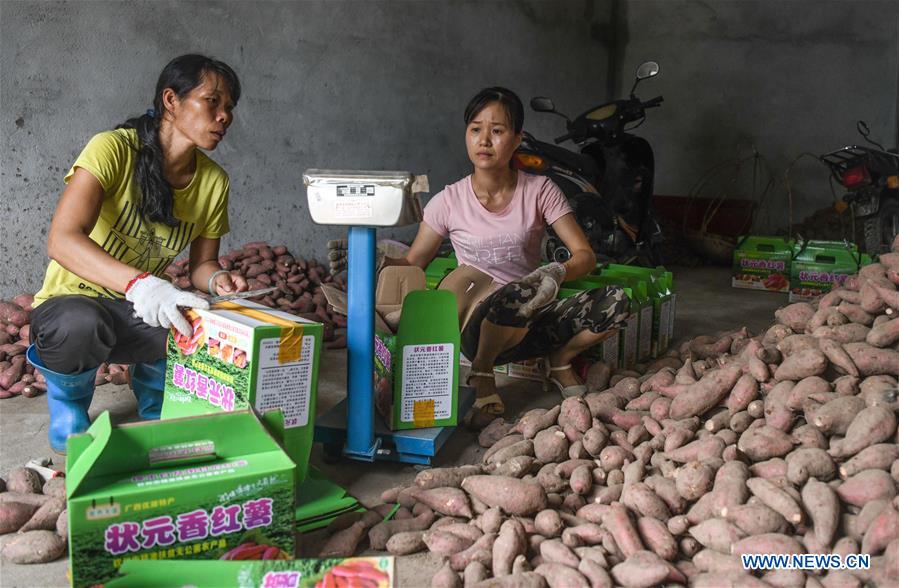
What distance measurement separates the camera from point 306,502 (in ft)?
6.08

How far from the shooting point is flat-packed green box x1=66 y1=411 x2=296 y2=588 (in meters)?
1.39

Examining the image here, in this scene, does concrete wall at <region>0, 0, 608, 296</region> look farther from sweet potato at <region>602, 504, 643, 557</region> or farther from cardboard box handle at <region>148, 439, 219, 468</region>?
sweet potato at <region>602, 504, 643, 557</region>

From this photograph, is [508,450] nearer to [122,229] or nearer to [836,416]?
[836,416]

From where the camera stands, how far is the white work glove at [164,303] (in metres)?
1.90

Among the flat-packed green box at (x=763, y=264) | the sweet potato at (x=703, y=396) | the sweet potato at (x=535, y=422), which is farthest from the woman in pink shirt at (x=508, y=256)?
the flat-packed green box at (x=763, y=264)

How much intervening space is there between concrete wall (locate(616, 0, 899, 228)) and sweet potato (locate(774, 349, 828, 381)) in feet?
16.3

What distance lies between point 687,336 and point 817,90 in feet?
12.2

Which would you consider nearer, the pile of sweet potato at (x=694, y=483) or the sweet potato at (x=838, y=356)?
the pile of sweet potato at (x=694, y=483)

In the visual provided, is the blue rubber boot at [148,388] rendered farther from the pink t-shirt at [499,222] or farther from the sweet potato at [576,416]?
the sweet potato at [576,416]

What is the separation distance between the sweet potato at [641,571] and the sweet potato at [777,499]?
311 mm

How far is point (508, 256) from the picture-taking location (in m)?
2.82

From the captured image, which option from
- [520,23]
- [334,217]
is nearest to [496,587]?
[334,217]

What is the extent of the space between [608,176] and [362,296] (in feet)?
10.7

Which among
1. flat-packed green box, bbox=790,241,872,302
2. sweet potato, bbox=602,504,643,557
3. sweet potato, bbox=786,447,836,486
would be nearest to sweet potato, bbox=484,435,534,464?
sweet potato, bbox=602,504,643,557
